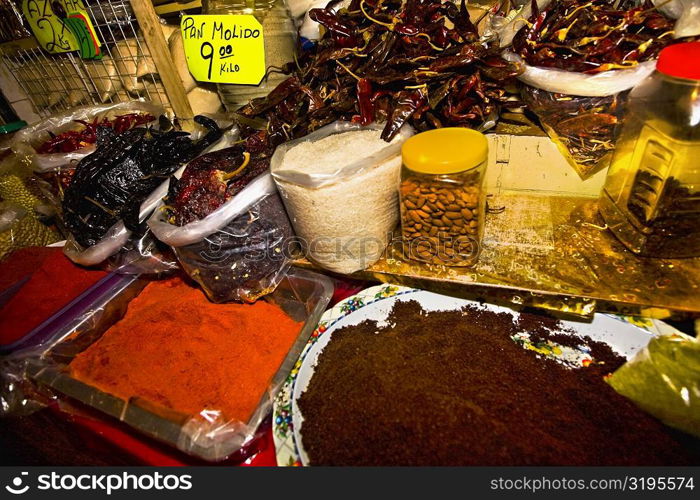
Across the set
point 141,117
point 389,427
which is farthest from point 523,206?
point 141,117

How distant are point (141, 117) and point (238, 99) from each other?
1.47 ft

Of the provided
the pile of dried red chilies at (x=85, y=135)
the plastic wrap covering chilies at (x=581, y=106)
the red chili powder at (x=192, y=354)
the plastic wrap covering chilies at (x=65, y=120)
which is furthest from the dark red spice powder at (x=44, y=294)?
the plastic wrap covering chilies at (x=581, y=106)

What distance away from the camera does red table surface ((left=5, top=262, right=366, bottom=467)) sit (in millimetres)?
937

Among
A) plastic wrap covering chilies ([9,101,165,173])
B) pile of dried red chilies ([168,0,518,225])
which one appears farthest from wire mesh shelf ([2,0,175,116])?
pile of dried red chilies ([168,0,518,225])

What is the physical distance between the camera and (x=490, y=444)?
2.58ft

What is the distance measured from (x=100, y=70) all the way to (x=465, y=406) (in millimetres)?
2129

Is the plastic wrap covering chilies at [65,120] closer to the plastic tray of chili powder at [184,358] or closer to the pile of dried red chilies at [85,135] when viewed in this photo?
the pile of dried red chilies at [85,135]

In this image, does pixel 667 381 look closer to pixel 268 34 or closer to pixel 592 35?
pixel 592 35

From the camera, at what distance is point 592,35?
1022 millimetres

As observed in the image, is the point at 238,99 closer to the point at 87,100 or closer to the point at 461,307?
the point at 87,100

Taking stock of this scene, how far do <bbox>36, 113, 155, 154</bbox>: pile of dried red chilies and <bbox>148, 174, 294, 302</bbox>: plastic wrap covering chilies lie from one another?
69cm

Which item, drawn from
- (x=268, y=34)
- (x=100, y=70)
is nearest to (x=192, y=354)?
(x=268, y=34)

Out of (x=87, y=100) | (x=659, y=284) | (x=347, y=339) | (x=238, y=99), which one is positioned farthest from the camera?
(x=87, y=100)

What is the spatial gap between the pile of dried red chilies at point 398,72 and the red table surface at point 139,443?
906mm
